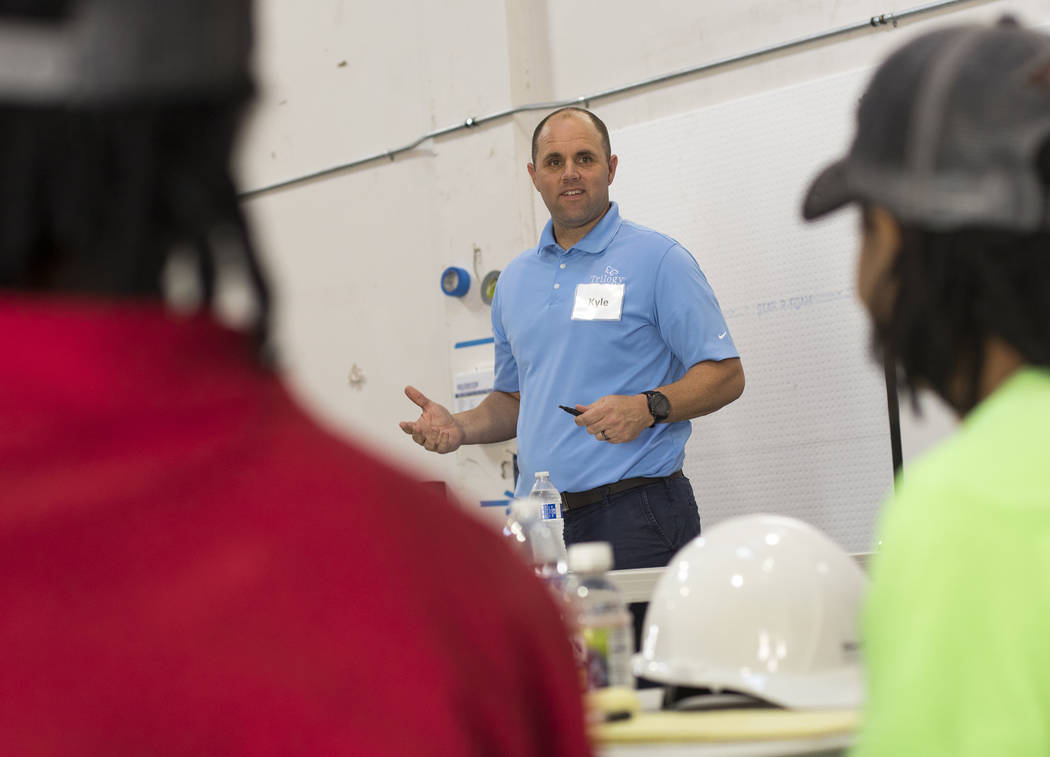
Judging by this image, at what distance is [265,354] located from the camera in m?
0.60

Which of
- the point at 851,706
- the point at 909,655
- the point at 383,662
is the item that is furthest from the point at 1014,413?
the point at 383,662

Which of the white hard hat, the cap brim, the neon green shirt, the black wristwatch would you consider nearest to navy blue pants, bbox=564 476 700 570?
the black wristwatch

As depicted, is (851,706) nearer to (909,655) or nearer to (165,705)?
(909,655)

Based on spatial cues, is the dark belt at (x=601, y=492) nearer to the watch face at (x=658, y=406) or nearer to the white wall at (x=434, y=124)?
the watch face at (x=658, y=406)

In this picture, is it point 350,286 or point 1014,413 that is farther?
point 350,286

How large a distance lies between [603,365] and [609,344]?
59 mm

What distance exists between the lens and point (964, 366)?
1.01 metres

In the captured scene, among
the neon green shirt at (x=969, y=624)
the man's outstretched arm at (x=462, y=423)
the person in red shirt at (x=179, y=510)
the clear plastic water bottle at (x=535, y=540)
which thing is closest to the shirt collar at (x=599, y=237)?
the man's outstretched arm at (x=462, y=423)

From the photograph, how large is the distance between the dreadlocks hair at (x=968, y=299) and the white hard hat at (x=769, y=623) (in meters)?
0.32

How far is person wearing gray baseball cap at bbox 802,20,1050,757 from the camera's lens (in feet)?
2.73

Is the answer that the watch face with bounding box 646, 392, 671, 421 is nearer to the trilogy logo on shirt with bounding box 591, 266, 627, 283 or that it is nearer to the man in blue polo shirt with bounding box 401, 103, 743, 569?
the man in blue polo shirt with bounding box 401, 103, 743, 569

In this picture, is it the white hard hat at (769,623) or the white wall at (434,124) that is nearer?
the white hard hat at (769,623)

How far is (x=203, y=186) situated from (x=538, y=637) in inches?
11.1

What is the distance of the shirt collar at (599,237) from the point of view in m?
3.25
